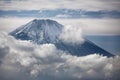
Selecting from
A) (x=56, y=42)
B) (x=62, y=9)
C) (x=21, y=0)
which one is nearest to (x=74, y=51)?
(x=56, y=42)

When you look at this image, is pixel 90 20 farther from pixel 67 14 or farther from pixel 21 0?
pixel 21 0

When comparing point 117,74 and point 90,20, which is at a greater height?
point 90,20

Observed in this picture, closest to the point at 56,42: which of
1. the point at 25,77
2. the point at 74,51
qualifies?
the point at 74,51

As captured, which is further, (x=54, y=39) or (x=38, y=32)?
(x=38, y=32)

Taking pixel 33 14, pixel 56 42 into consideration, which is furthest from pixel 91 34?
pixel 33 14

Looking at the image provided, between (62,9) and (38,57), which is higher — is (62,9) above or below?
above

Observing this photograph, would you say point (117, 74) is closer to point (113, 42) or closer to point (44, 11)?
point (113, 42)

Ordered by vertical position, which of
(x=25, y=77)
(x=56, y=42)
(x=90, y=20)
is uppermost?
(x=90, y=20)

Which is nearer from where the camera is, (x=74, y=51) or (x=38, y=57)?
(x=38, y=57)

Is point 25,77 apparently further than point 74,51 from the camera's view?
No
